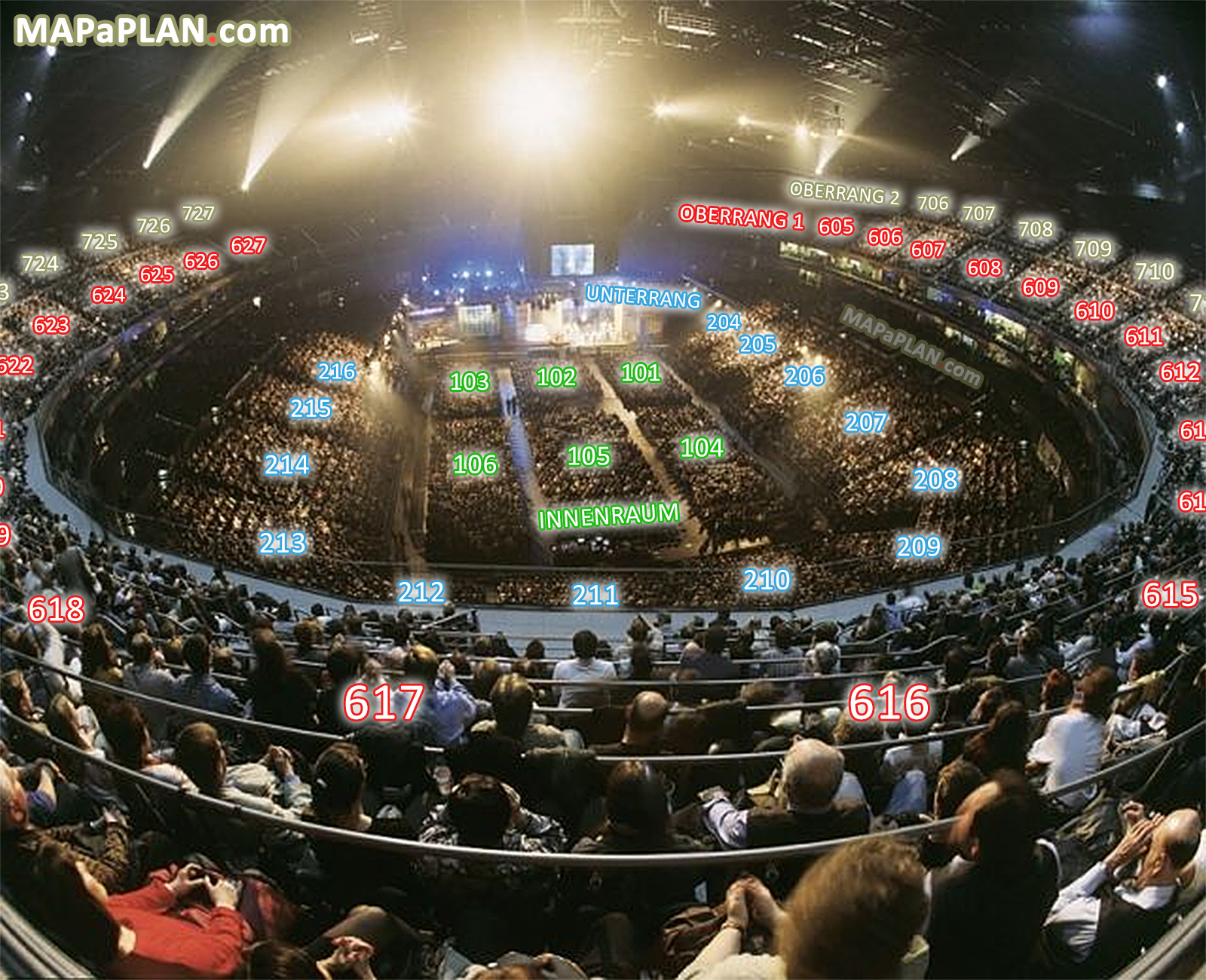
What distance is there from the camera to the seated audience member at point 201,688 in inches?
155

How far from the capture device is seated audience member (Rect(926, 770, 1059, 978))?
86.0 inches

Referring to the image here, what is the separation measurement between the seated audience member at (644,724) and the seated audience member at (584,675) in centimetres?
90

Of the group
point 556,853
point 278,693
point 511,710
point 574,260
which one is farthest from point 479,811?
point 574,260

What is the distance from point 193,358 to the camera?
1084 centimetres

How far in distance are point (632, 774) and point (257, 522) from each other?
8396 millimetres

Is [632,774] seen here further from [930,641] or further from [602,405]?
[602,405]

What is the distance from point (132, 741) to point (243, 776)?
1.27 ft

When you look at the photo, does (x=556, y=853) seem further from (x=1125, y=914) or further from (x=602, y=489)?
(x=602, y=489)

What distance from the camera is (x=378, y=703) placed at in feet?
12.9

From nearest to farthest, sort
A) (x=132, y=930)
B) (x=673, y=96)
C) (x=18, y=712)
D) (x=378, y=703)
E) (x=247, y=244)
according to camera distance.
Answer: (x=132, y=930)
(x=18, y=712)
(x=378, y=703)
(x=673, y=96)
(x=247, y=244)

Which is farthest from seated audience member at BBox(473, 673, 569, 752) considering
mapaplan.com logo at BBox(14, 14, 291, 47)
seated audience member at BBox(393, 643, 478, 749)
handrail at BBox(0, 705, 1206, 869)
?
mapaplan.com logo at BBox(14, 14, 291, 47)

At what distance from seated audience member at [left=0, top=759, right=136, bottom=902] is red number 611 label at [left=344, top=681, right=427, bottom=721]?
3.37 ft

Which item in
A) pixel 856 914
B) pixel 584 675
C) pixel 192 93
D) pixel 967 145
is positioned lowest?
pixel 584 675

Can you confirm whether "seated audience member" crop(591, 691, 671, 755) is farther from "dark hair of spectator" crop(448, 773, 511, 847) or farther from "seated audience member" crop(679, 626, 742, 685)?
"seated audience member" crop(679, 626, 742, 685)
